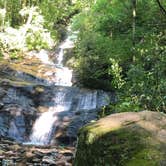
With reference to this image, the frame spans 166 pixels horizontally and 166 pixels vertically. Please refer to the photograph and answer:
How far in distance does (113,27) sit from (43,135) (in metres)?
4.84

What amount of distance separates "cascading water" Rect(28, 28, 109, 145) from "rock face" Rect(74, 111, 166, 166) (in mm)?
7592

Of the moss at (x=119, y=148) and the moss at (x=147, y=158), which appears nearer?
the moss at (x=147, y=158)

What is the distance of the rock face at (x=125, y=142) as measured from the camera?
4496 mm

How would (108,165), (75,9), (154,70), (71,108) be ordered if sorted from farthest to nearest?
(75,9) < (71,108) < (154,70) < (108,165)

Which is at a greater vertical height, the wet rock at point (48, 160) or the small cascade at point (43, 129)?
the small cascade at point (43, 129)

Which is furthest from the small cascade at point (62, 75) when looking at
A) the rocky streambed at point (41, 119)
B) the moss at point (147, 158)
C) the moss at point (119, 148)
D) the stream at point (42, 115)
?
the moss at point (147, 158)

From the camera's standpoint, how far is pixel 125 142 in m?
4.82

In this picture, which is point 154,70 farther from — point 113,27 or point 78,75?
point 78,75

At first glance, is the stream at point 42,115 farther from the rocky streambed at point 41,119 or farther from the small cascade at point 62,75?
the small cascade at point 62,75

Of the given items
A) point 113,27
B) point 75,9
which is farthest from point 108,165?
point 75,9

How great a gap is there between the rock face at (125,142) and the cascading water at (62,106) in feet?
24.9

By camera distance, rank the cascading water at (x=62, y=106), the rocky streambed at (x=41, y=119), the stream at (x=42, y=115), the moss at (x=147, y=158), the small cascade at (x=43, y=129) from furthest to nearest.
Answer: the cascading water at (x=62, y=106) < the small cascade at (x=43, y=129) < the stream at (x=42, y=115) < the rocky streambed at (x=41, y=119) < the moss at (x=147, y=158)

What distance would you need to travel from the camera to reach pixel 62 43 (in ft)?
88.8

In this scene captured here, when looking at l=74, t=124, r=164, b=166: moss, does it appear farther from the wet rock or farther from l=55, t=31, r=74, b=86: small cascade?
l=55, t=31, r=74, b=86: small cascade
